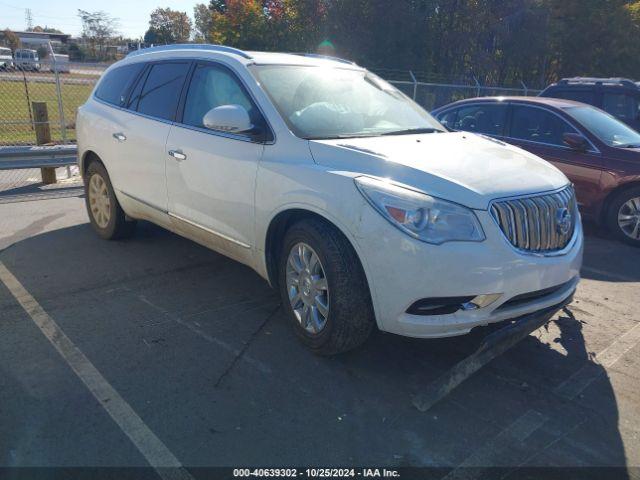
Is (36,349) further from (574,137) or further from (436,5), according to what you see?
(436,5)

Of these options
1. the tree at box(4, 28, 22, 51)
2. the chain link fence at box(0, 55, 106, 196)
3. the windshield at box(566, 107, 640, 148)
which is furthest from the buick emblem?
the tree at box(4, 28, 22, 51)

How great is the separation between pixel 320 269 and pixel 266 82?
153 centimetres

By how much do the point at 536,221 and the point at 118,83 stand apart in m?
4.37

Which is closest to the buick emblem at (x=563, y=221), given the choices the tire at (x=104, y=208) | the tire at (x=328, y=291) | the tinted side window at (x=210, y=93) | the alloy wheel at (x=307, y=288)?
the tire at (x=328, y=291)

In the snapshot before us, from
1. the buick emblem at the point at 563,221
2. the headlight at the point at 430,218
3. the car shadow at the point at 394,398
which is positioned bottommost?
the car shadow at the point at 394,398

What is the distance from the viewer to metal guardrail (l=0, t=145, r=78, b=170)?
8.12 meters

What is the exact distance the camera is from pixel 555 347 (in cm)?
388

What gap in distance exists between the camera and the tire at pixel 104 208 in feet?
18.8

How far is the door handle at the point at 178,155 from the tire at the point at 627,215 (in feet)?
16.8

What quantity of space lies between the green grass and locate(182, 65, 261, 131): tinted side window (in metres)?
7.40

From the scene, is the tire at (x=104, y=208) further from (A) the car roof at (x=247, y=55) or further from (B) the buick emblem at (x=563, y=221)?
(B) the buick emblem at (x=563, y=221)

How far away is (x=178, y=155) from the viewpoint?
4.54m

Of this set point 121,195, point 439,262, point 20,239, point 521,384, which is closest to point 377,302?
point 439,262

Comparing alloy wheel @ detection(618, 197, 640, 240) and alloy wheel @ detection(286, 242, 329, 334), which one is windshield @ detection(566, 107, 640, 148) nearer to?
alloy wheel @ detection(618, 197, 640, 240)
